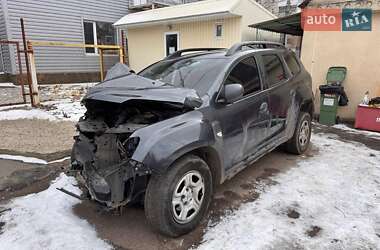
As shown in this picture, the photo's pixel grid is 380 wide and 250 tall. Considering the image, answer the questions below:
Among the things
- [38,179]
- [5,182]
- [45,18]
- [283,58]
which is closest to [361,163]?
[283,58]

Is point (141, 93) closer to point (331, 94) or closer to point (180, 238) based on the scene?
point (180, 238)

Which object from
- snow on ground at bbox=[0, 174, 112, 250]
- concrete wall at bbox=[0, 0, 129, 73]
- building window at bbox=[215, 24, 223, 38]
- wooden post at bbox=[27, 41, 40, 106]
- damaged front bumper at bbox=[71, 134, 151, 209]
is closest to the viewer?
damaged front bumper at bbox=[71, 134, 151, 209]

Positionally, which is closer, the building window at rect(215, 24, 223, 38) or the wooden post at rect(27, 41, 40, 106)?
the wooden post at rect(27, 41, 40, 106)

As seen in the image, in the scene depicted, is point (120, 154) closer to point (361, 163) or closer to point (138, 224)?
point (138, 224)

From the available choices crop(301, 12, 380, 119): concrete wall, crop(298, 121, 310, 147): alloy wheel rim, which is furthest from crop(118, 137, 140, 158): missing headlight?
crop(301, 12, 380, 119): concrete wall

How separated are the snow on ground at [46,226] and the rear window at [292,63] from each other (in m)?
3.52

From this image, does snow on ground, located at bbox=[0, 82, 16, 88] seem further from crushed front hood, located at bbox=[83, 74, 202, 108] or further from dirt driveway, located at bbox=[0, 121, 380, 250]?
crushed front hood, located at bbox=[83, 74, 202, 108]

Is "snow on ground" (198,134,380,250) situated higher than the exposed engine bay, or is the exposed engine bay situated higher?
the exposed engine bay

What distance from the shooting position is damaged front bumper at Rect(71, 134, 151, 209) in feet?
7.72

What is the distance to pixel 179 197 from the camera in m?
2.50

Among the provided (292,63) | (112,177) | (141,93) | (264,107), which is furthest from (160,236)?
(292,63)

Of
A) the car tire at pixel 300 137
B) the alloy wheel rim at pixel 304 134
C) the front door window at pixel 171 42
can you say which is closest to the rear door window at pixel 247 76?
the car tire at pixel 300 137

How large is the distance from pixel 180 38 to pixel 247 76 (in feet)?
32.0

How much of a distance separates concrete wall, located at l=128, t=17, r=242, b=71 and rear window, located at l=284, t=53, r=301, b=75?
257 inches
